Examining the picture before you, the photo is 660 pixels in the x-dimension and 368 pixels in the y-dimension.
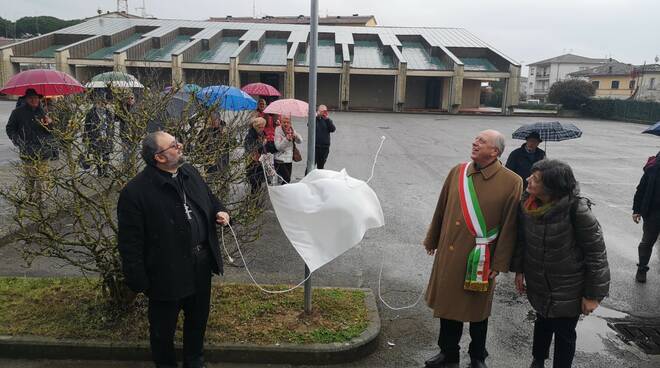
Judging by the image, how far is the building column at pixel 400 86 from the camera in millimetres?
37938

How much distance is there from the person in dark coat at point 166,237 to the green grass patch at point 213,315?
0.71 metres

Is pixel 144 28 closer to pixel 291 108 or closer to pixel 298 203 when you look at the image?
pixel 291 108

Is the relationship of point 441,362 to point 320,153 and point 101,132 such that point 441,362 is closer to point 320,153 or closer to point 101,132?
point 101,132

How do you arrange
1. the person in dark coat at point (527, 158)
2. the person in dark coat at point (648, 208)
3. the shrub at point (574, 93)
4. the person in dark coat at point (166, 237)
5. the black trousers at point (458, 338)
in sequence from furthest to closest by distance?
the shrub at point (574, 93) → the person in dark coat at point (527, 158) → the person in dark coat at point (648, 208) → the black trousers at point (458, 338) → the person in dark coat at point (166, 237)

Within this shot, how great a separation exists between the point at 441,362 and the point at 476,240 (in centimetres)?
107

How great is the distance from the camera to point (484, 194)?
3.56m

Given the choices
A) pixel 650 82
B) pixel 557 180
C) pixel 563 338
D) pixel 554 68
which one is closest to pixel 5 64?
pixel 557 180

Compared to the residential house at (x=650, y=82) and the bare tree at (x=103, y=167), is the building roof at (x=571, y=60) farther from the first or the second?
the bare tree at (x=103, y=167)

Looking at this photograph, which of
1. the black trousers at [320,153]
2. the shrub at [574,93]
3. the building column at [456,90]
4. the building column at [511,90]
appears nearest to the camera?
the black trousers at [320,153]

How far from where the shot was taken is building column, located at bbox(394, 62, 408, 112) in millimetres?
37938

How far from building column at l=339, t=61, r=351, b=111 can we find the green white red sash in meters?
35.4

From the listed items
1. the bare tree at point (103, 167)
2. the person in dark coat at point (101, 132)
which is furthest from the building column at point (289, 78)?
the person in dark coat at point (101, 132)

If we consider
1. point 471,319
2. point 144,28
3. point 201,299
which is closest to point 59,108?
point 201,299

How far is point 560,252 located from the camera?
337 cm
